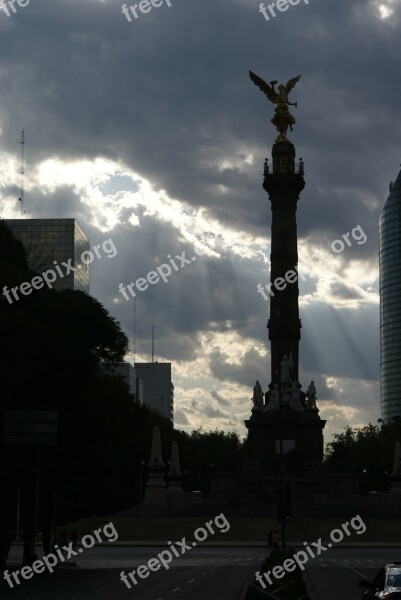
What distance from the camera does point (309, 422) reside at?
93.0m

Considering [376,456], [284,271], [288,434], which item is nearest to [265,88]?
[284,271]

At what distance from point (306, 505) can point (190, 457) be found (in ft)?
181

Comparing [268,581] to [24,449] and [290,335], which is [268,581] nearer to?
[24,449]

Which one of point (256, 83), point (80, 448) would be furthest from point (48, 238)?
point (80, 448)

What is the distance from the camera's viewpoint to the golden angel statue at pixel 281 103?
331 feet

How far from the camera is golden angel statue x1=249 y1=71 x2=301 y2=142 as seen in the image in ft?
331

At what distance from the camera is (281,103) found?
Result: 332ft

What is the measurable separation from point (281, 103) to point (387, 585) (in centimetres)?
8356

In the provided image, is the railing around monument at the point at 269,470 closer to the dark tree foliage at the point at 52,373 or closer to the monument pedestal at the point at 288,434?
the monument pedestal at the point at 288,434

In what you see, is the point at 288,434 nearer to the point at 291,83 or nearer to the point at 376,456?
the point at 291,83

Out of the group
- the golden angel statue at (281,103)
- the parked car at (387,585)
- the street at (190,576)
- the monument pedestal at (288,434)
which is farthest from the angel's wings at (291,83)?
the parked car at (387,585)

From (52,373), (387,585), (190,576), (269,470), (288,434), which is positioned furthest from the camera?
(288,434)

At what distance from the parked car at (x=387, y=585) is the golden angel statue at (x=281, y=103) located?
81.4 m

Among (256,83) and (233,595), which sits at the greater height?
(256,83)
